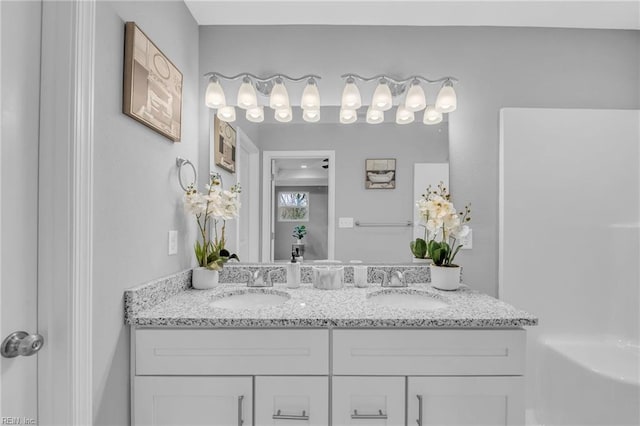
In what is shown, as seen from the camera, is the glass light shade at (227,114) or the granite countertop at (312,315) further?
the glass light shade at (227,114)

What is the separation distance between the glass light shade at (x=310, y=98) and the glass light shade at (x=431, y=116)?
613mm

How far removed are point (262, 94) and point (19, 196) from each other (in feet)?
4.16

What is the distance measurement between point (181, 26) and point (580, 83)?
218 cm

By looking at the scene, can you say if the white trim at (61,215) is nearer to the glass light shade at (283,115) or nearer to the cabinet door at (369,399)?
the cabinet door at (369,399)

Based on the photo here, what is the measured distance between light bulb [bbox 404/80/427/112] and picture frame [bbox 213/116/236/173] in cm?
101

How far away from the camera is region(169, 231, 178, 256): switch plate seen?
1462 millimetres

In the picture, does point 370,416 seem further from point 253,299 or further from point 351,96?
point 351,96

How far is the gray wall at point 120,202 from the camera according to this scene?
102 cm

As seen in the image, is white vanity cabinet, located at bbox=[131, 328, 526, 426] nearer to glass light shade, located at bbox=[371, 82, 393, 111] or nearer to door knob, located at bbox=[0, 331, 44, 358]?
door knob, located at bbox=[0, 331, 44, 358]

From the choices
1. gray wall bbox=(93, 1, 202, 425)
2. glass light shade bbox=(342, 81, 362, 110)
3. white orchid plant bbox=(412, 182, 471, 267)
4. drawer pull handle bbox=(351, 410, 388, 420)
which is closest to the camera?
gray wall bbox=(93, 1, 202, 425)

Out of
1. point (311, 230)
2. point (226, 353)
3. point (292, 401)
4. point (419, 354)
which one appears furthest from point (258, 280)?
point (419, 354)

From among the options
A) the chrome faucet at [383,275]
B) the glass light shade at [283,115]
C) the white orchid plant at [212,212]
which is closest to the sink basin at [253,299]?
the white orchid plant at [212,212]

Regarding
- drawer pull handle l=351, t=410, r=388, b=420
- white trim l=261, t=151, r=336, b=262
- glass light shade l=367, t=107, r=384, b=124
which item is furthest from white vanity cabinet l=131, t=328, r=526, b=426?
glass light shade l=367, t=107, r=384, b=124
